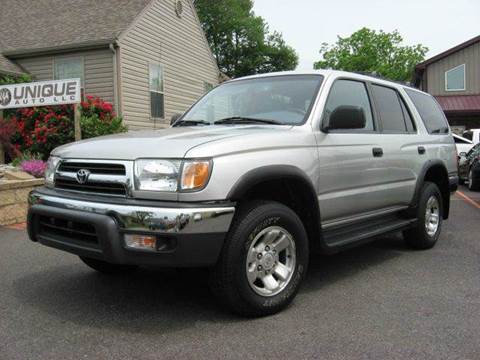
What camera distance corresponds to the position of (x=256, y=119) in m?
4.42

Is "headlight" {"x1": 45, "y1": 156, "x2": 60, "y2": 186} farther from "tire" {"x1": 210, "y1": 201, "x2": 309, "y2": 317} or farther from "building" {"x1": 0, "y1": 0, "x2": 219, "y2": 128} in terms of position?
"building" {"x1": 0, "y1": 0, "x2": 219, "y2": 128}

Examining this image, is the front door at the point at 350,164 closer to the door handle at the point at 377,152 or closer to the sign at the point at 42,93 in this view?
the door handle at the point at 377,152

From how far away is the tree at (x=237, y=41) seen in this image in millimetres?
44906

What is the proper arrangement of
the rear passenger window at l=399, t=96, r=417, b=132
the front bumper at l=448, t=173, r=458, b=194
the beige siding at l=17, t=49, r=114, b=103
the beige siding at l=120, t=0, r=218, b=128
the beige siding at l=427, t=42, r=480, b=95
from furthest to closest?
the beige siding at l=427, t=42, r=480, b=95, the beige siding at l=120, t=0, r=218, b=128, the beige siding at l=17, t=49, r=114, b=103, the front bumper at l=448, t=173, r=458, b=194, the rear passenger window at l=399, t=96, r=417, b=132

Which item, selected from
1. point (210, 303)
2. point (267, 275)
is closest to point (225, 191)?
point (267, 275)

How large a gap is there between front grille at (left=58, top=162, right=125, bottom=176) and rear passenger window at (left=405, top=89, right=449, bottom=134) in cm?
379

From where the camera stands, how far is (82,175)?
3.71m

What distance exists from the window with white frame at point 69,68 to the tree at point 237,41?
1226 inches

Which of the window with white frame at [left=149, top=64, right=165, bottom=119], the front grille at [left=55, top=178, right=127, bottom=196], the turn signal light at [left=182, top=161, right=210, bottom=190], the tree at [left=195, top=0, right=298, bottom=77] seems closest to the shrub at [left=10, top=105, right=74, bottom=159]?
the window with white frame at [left=149, top=64, right=165, bottom=119]

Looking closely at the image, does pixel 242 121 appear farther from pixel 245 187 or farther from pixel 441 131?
pixel 441 131

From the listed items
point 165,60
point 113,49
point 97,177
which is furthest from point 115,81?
point 97,177

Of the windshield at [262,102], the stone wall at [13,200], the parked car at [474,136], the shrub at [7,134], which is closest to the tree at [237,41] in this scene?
the parked car at [474,136]

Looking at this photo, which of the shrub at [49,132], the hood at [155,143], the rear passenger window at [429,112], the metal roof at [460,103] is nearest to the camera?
the hood at [155,143]

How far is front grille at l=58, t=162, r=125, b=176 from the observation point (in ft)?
11.6
